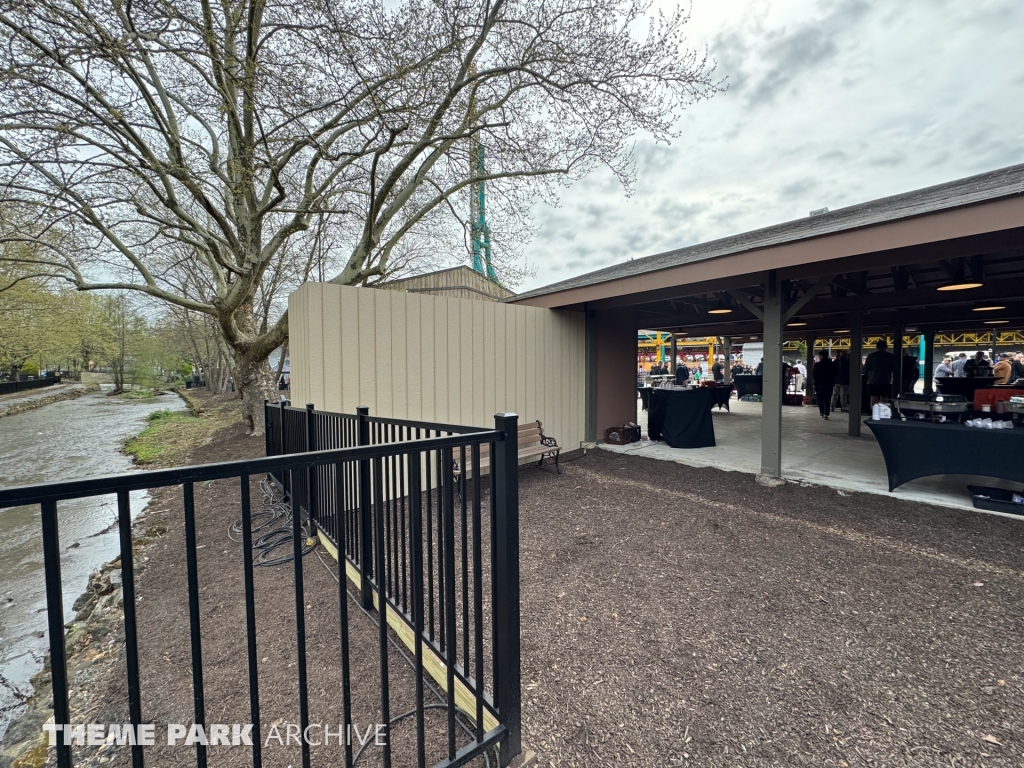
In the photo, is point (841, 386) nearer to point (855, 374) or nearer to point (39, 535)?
point (855, 374)

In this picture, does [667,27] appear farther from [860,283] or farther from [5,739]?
[5,739]

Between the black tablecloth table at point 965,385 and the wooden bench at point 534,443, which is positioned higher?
the black tablecloth table at point 965,385

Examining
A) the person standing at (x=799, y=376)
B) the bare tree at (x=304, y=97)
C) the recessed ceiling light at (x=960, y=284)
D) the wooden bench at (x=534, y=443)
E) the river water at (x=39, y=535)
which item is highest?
the bare tree at (x=304, y=97)

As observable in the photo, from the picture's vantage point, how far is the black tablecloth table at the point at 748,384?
13.2 metres

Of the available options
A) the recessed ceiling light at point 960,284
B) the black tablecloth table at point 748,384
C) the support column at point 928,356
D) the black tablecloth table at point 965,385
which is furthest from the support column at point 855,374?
the black tablecloth table at point 748,384

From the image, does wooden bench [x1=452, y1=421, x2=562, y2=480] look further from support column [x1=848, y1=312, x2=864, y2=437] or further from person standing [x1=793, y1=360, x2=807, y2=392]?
person standing [x1=793, y1=360, x2=807, y2=392]

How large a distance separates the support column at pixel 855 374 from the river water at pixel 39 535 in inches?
376

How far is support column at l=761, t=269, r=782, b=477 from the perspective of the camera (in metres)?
4.64

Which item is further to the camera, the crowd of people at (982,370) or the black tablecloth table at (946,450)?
the crowd of people at (982,370)

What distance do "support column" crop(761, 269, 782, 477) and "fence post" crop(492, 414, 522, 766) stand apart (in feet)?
14.1

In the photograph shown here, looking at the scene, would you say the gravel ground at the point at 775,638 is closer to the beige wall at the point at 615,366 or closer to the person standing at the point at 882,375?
the beige wall at the point at 615,366

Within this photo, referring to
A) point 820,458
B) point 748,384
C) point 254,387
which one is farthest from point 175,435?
point 748,384

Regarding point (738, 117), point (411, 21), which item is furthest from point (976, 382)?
point (411, 21)

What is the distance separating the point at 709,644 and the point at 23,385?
130 ft
